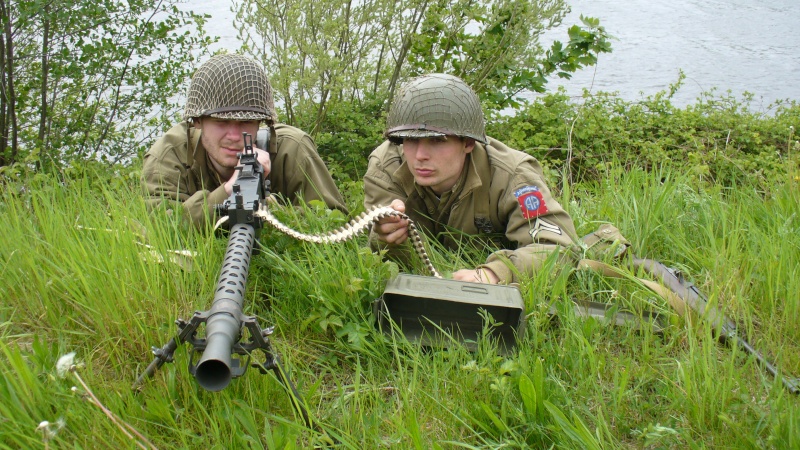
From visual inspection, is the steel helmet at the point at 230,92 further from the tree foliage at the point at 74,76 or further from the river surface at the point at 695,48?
the river surface at the point at 695,48

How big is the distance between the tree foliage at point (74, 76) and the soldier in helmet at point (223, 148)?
135cm

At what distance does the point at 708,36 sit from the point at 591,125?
470 centimetres

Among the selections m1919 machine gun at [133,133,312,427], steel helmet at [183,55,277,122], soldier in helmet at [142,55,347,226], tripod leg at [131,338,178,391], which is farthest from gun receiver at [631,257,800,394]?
steel helmet at [183,55,277,122]

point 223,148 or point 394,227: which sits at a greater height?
point 223,148

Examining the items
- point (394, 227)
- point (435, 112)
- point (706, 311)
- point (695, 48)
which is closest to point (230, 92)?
point (435, 112)

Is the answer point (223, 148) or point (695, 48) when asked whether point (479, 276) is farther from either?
point (695, 48)

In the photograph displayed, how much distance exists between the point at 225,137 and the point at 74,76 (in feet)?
6.66

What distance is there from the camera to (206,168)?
14.0 feet

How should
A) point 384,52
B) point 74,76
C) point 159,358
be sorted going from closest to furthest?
point 159,358 → point 74,76 → point 384,52

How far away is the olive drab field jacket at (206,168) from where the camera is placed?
4.16m

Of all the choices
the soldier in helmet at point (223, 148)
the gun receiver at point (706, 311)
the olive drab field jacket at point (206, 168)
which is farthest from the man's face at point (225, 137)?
the gun receiver at point (706, 311)

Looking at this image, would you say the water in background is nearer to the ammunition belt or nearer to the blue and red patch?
the blue and red patch

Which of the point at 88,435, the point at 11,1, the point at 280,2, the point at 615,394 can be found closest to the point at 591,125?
the point at 280,2

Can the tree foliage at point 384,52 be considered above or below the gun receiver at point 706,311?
above
